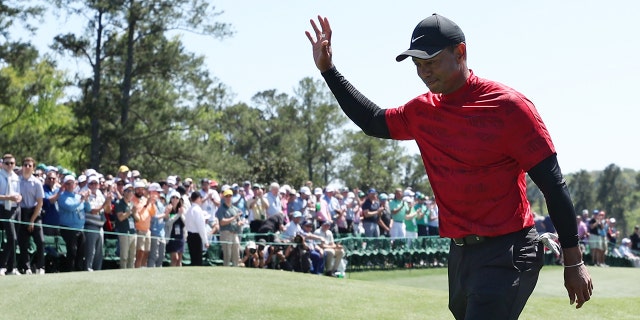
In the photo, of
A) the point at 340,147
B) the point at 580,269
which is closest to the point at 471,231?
the point at 580,269

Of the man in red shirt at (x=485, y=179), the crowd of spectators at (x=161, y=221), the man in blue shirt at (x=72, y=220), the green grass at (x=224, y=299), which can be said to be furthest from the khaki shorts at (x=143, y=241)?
the man in red shirt at (x=485, y=179)

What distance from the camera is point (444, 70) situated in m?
5.07

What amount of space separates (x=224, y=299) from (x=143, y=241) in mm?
6075

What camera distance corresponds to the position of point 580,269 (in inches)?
191

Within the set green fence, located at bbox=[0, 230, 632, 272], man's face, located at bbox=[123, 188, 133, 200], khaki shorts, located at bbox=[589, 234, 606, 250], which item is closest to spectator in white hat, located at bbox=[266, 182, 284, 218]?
green fence, located at bbox=[0, 230, 632, 272]

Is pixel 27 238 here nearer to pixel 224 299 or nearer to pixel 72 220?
pixel 72 220

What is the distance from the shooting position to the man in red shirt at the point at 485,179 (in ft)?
15.9

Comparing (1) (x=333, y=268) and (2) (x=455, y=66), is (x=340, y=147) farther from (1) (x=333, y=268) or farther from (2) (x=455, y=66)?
(2) (x=455, y=66)

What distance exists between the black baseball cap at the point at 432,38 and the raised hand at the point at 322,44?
82 centimetres

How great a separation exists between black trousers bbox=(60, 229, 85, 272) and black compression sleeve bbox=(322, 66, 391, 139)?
1164cm

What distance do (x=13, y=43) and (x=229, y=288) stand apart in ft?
92.9

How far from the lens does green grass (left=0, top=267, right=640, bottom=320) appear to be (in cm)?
1119

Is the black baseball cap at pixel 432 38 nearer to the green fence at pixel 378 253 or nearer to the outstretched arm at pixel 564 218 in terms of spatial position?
the outstretched arm at pixel 564 218

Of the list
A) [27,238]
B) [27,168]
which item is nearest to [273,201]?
[27,238]
